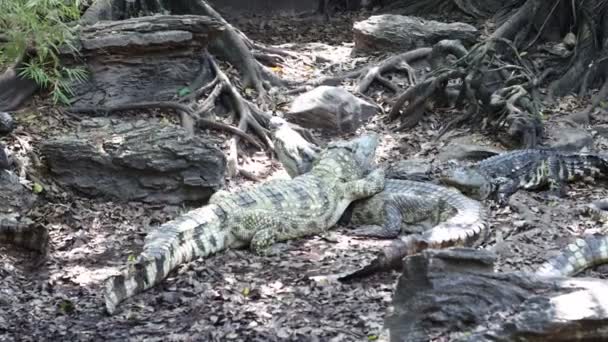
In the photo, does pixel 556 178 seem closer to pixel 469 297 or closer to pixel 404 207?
pixel 404 207

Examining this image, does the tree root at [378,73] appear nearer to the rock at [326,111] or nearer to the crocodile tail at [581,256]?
the rock at [326,111]

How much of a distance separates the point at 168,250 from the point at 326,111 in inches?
145

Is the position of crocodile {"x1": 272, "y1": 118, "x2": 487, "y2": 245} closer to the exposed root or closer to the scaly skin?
the scaly skin

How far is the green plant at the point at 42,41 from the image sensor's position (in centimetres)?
661

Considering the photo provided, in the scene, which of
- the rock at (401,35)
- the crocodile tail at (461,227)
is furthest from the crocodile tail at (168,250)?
the rock at (401,35)

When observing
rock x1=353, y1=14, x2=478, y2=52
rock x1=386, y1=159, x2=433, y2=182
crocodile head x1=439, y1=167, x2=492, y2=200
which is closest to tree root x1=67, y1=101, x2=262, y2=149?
rock x1=386, y1=159, x2=433, y2=182

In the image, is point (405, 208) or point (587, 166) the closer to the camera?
point (405, 208)

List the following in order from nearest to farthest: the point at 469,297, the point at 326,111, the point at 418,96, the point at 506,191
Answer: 1. the point at 469,297
2. the point at 506,191
3. the point at 326,111
4. the point at 418,96

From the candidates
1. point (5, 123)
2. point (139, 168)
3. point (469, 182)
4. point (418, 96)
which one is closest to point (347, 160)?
point (469, 182)

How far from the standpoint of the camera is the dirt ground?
4.22 m

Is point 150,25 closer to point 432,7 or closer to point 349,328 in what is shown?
point 349,328

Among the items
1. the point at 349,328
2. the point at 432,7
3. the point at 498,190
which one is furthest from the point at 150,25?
the point at 432,7

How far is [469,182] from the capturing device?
667 cm

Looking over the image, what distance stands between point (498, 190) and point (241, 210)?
231 cm
